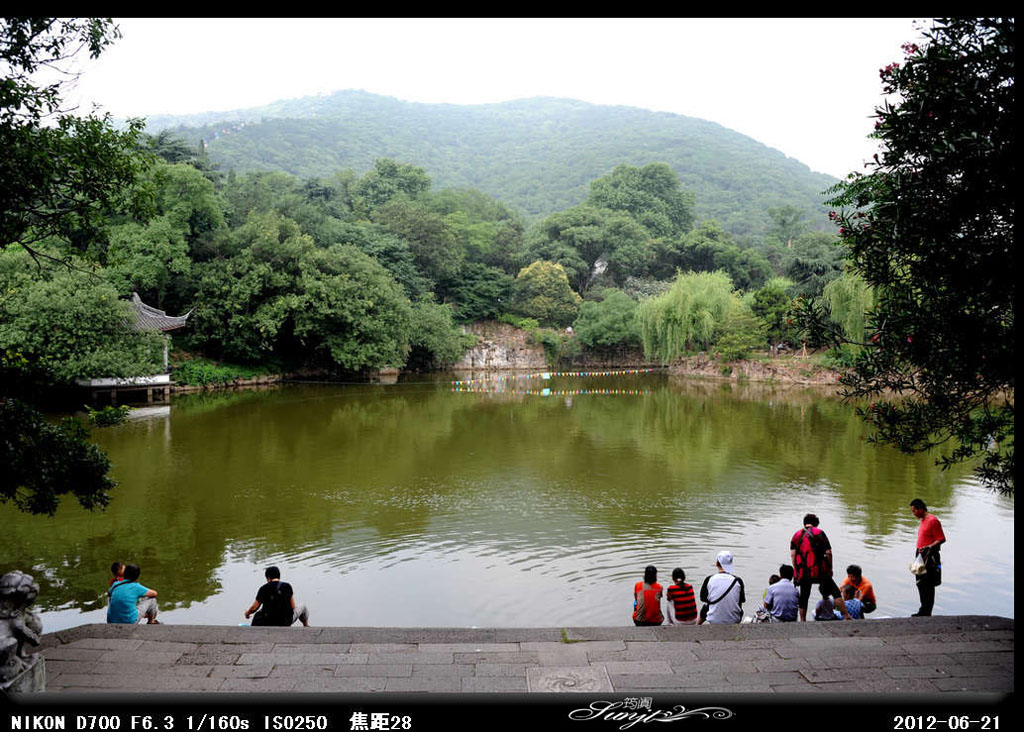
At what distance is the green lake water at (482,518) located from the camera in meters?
7.98

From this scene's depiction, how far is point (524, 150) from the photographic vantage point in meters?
127

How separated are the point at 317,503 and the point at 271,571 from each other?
5954 millimetres

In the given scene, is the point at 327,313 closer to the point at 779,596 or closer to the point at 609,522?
the point at 609,522

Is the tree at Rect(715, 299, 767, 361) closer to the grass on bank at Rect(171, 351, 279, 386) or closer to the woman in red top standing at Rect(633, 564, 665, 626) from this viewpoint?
the grass on bank at Rect(171, 351, 279, 386)

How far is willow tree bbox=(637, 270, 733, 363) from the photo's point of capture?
36594 mm

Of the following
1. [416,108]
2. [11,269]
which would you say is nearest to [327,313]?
[11,269]

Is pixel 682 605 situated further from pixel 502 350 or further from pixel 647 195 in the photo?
pixel 647 195

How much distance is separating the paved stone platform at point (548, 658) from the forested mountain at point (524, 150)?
77.2 m

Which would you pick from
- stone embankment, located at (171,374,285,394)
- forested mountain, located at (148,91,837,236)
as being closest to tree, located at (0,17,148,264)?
stone embankment, located at (171,374,285,394)

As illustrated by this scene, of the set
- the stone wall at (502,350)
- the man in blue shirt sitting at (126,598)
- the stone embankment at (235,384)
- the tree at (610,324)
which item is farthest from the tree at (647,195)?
the man in blue shirt sitting at (126,598)

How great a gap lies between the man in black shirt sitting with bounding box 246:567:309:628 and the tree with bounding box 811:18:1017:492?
4.86 meters

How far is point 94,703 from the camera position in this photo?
296cm

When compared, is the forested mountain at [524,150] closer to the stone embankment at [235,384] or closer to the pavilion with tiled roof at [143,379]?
the stone embankment at [235,384]

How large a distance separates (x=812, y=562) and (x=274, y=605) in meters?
4.66
